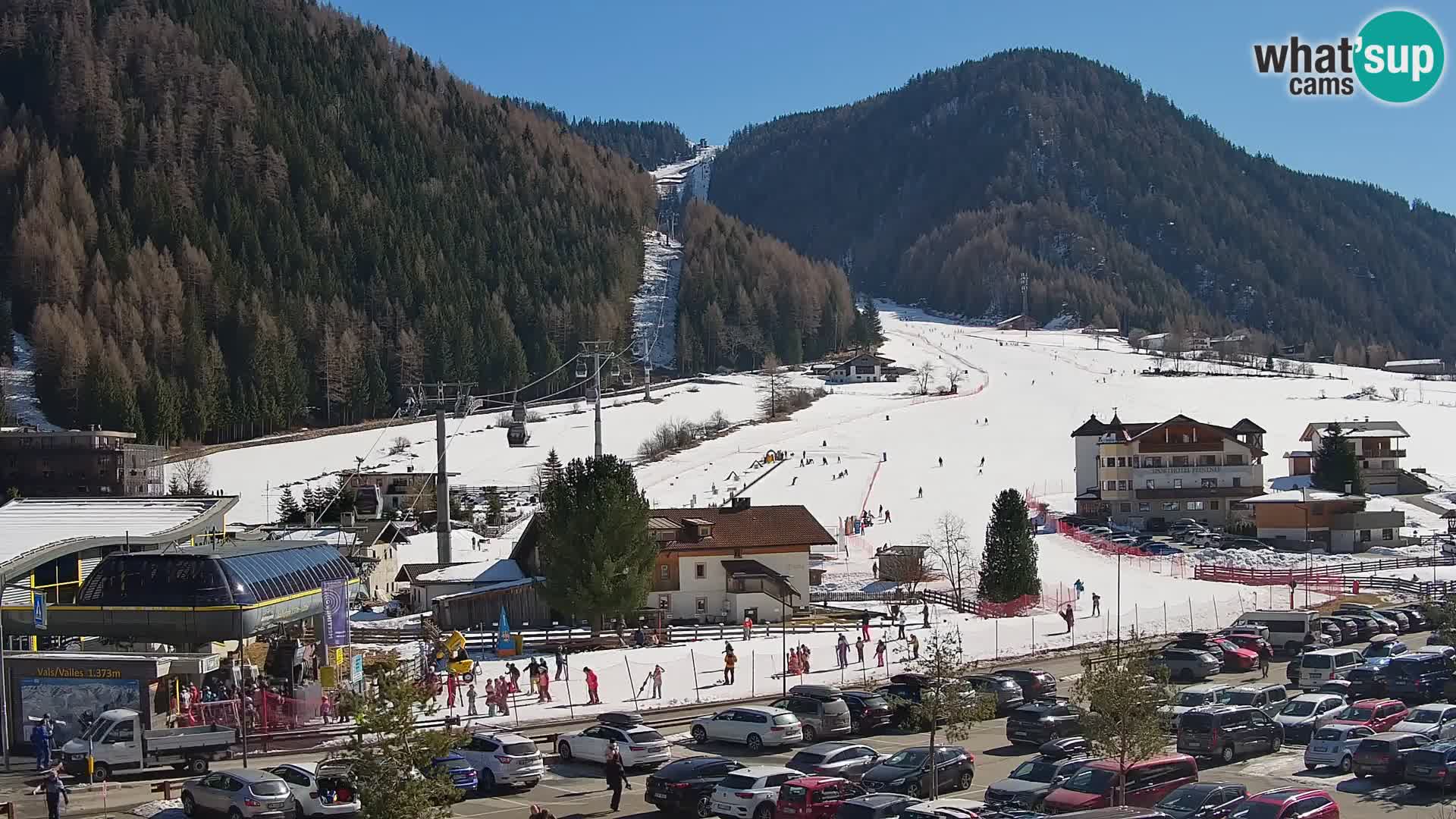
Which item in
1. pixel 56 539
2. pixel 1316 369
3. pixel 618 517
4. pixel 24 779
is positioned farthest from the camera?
pixel 1316 369

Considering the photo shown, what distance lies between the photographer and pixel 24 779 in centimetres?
2631

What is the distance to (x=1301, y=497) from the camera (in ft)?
235

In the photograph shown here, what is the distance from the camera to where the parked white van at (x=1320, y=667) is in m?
34.6

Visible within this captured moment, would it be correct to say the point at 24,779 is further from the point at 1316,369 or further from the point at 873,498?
the point at 1316,369

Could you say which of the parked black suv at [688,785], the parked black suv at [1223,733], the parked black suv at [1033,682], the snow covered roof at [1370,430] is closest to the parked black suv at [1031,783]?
the parked black suv at [1223,733]

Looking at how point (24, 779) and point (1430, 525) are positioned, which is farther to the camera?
point (1430, 525)

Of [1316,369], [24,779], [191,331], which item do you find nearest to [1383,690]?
[24,779]

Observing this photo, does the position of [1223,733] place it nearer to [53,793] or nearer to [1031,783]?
[1031,783]

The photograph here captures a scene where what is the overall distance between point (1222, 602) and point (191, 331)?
367ft

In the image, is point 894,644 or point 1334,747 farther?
point 894,644

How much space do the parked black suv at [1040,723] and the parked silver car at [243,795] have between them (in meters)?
14.2

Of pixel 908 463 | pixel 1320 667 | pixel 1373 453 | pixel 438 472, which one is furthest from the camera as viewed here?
pixel 908 463

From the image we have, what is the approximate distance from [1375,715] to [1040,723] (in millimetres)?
6501

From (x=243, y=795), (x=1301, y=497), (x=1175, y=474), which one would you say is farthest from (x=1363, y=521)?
(x=243, y=795)
